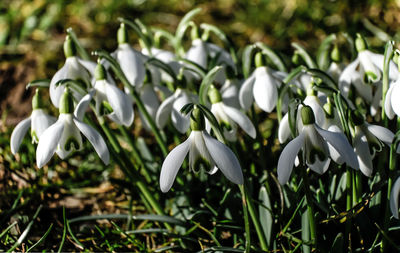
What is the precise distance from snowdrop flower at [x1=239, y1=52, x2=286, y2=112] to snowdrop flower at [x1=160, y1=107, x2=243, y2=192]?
287mm

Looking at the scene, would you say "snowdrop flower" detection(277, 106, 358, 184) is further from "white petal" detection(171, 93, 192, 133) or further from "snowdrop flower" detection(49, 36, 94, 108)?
"snowdrop flower" detection(49, 36, 94, 108)

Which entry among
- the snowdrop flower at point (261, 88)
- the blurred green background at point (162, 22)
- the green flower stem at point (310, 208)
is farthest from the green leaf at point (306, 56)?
the blurred green background at point (162, 22)

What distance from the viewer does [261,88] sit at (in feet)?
4.32

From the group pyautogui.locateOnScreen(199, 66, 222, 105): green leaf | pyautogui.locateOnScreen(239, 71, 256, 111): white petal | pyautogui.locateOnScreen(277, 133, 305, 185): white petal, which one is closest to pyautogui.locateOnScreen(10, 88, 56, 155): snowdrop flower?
pyautogui.locateOnScreen(199, 66, 222, 105): green leaf

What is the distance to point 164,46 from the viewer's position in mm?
2818

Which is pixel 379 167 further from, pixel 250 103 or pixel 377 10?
pixel 377 10

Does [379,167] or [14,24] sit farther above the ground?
[379,167]

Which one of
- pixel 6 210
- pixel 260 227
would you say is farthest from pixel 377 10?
pixel 6 210

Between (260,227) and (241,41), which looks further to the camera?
(241,41)

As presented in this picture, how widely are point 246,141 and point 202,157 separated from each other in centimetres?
47

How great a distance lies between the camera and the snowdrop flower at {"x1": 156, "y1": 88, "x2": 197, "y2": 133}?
135 cm

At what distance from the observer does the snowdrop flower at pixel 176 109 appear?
53.0 inches

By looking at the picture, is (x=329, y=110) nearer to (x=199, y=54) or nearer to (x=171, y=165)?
(x=171, y=165)

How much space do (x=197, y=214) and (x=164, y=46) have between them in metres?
1.62
